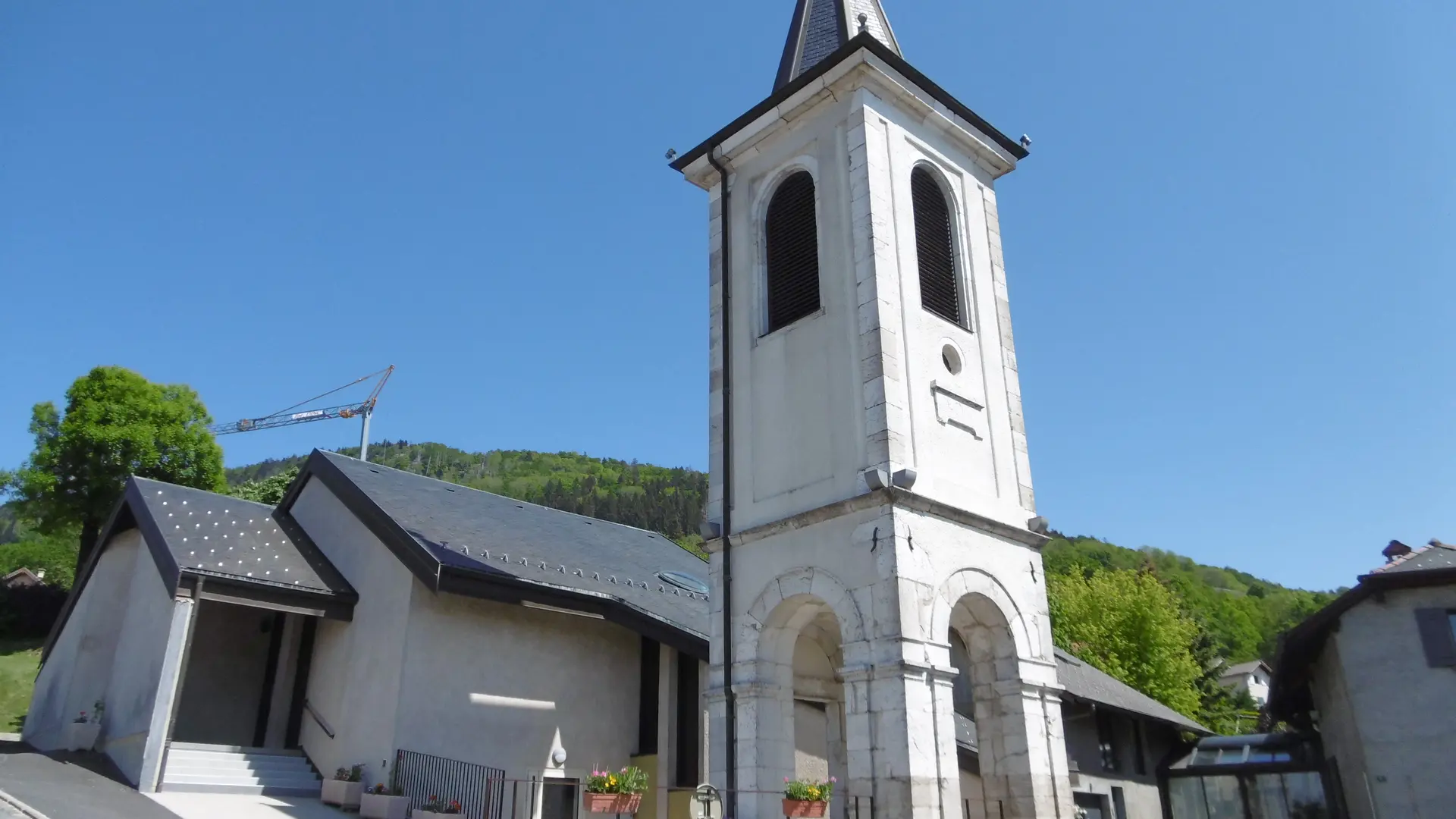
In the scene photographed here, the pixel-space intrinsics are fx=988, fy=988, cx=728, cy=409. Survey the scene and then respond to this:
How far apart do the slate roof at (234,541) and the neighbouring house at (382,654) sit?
5 centimetres

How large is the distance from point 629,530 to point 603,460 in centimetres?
11543

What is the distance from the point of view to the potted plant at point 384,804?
1343 cm

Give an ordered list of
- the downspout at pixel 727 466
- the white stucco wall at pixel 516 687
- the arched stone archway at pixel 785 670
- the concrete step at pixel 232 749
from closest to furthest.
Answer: the arched stone archway at pixel 785 670, the downspout at pixel 727 466, the concrete step at pixel 232 749, the white stucco wall at pixel 516 687

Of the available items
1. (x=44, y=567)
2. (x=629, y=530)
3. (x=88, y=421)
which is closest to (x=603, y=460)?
(x=44, y=567)

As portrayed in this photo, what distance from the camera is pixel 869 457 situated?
1126 centimetres

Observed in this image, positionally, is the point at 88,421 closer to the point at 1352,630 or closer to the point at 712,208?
the point at 712,208

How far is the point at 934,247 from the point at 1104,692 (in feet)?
41.6

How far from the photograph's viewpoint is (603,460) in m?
138

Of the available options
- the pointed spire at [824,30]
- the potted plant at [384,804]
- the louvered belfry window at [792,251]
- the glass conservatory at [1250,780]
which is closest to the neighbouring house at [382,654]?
the potted plant at [384,804]

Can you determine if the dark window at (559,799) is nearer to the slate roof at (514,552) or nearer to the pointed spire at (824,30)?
the slate roof at (514,552)

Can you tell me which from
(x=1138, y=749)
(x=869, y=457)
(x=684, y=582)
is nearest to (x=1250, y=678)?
(x=1138, y=749)

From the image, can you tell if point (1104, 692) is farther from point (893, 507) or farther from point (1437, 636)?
point (893, 507)

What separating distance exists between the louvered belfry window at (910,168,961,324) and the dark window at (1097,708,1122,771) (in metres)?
12.3

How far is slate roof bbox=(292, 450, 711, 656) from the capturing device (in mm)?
15227
